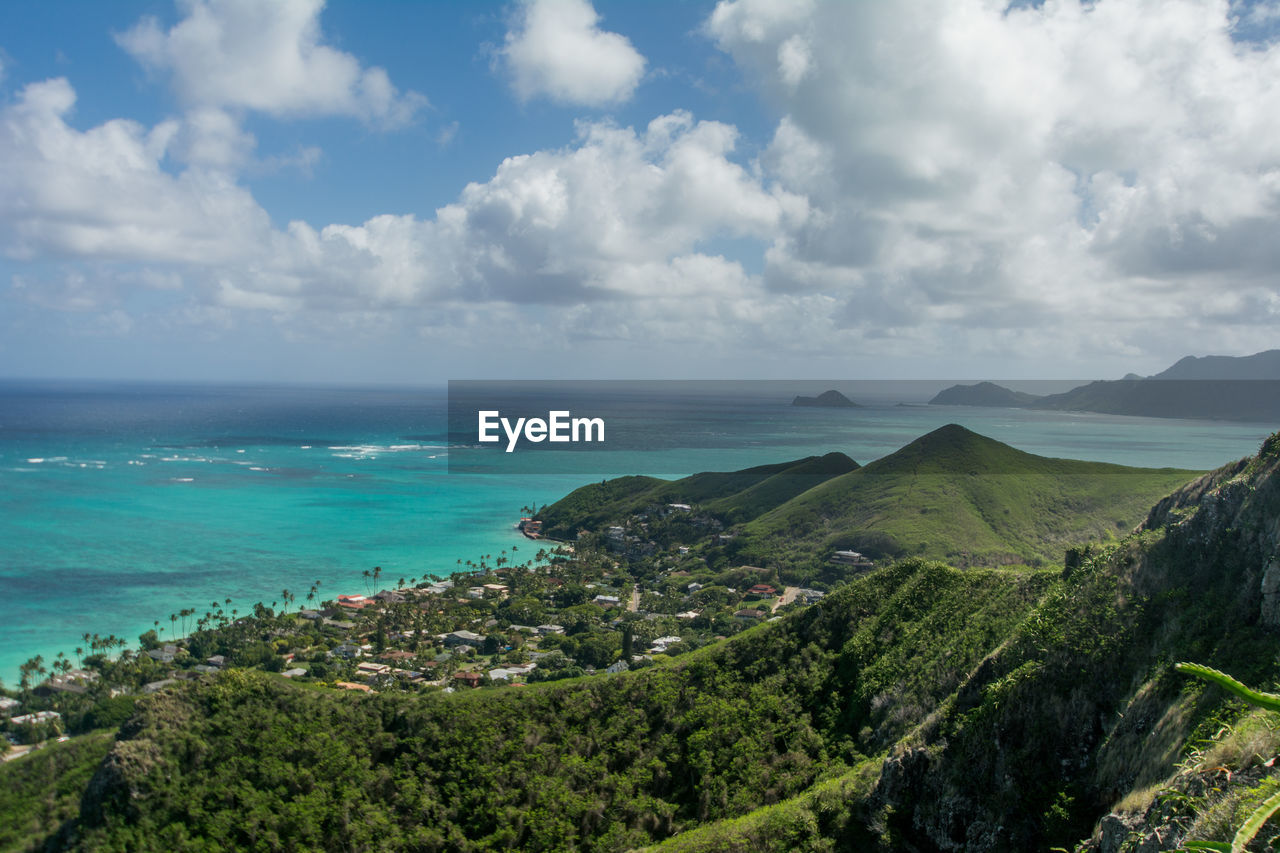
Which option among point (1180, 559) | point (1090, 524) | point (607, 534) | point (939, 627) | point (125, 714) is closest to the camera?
point (1180, 559)

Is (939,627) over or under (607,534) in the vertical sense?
over

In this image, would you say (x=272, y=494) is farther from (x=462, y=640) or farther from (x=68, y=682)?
(x=462, y=640)

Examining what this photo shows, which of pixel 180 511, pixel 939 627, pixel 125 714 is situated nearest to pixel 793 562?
pixel 939 627

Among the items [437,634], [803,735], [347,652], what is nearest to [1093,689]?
[803,735]

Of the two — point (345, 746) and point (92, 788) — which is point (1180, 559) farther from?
point (92, 788)

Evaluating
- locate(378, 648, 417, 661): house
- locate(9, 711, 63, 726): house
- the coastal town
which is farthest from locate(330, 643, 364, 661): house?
locate(9, 711, 63, 726): house
